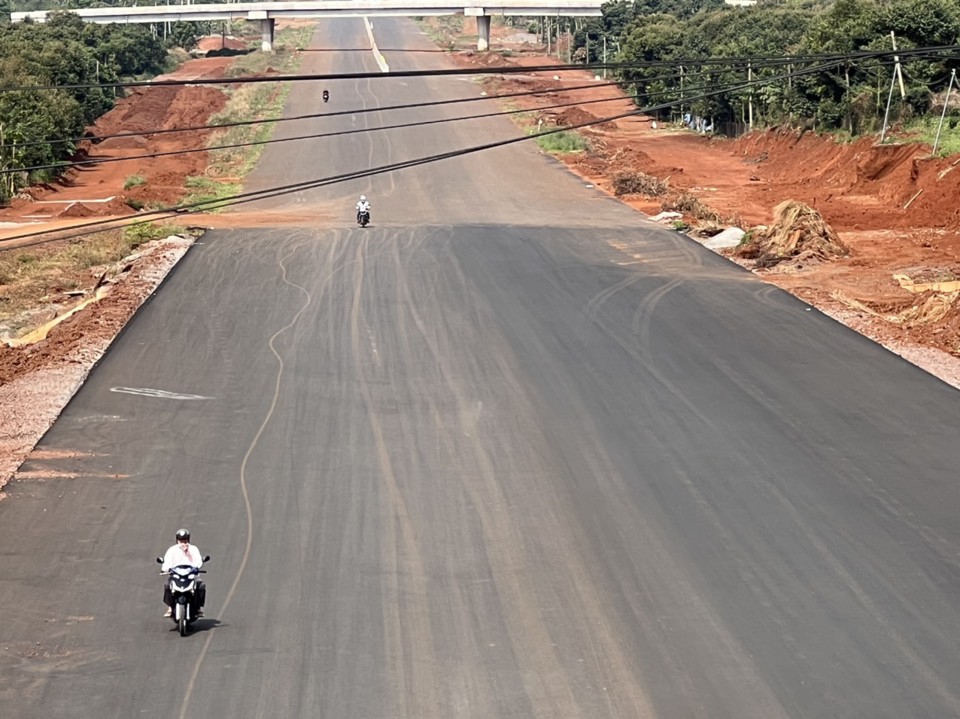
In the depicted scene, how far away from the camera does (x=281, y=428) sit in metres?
26.6

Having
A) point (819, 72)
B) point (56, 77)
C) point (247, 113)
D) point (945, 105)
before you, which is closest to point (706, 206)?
point (819, 72)

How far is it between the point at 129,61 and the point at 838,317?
96.0 metres

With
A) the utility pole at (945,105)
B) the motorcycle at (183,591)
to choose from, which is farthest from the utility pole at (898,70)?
the motorcycle at (183,591)

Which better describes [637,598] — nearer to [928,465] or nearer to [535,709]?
[535,709]

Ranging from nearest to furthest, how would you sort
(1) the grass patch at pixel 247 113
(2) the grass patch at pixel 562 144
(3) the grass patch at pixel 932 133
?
(3) the grass patch at pixel 932 133, (1) the grass patch at pixel 247 113, (2) the grass patch at pixel 562 144

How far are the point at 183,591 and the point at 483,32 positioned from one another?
13058 cm

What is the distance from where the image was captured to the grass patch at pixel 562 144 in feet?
260

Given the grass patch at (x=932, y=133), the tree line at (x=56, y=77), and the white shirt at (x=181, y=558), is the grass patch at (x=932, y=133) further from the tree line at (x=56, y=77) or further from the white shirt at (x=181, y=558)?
the white shirt at (x=181, y=558)

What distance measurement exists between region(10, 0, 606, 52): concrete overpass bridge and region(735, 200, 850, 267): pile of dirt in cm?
9565

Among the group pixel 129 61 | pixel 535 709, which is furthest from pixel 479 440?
pixel 129 61

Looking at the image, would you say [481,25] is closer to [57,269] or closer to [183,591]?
[57,269]

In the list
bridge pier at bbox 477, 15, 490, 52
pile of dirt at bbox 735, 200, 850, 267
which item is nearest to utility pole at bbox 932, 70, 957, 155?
pile of dirt at bbox 735, 200, 850, 267

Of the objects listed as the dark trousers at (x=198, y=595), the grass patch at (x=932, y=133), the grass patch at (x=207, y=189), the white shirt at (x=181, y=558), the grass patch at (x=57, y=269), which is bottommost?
the grass patch at (x=57, y=269)

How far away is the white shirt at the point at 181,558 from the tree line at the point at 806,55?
2913 centimetres
